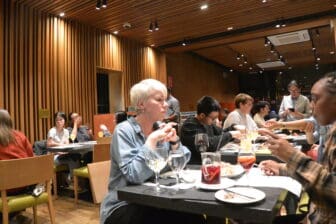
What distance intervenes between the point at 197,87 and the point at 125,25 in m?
5.42

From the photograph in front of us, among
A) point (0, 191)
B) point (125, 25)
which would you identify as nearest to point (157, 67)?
point (125, 25)

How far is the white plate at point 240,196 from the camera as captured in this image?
111 cm

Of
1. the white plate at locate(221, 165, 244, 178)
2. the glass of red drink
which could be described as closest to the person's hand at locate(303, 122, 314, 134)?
the white plate at locate(221, 165, 244, 178)

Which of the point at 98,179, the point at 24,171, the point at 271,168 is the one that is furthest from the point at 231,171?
the point at 24,171

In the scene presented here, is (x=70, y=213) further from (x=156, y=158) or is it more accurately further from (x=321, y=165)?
(x=321, y=165)

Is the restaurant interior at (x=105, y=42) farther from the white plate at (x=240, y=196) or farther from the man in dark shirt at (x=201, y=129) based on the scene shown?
the white plate at (x=240, y=196)

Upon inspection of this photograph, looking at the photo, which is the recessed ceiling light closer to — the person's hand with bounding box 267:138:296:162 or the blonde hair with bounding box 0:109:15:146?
the blonde hair with bounding box 0:109:15:146

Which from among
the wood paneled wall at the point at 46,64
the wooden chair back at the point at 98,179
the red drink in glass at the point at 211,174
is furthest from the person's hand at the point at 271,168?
the wood paneled wall at the point at 46,64

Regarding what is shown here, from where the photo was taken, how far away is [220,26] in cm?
744

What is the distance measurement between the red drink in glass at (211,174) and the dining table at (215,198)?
0.03 meters

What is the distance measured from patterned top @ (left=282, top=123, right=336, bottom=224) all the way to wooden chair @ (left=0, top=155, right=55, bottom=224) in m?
2.28

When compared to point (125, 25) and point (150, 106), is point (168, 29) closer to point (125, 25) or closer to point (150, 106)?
point (125, 25)

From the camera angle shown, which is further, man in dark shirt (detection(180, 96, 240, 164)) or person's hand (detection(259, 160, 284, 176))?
man in dark shirt (detection(180, 96, 240, 164))

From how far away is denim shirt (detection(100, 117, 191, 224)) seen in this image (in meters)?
1.42
